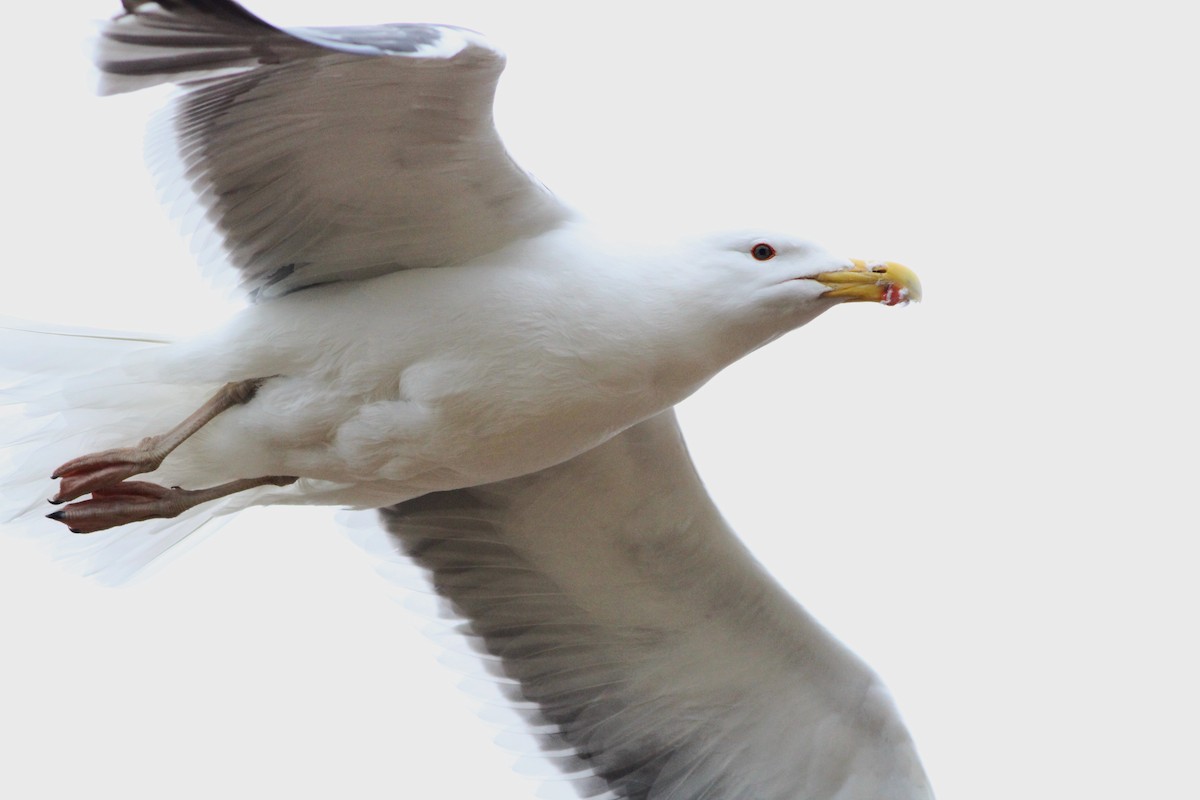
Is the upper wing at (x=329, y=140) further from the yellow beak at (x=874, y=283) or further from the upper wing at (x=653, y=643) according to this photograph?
the upper wing at (x=653, y=643)

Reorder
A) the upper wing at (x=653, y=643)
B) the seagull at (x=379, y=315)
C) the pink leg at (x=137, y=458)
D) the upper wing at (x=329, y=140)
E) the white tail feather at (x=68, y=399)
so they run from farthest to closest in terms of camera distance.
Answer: the upper wing at (x=653, y=643) < the white tail feather at (x=68, y=399) < the pink leg at (x=137, y=458) < the seagull at (x=379, y=315) < the upper wing at (x=329, y=140)

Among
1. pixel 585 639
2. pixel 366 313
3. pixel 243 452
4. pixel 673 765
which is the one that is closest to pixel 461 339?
pixel 366 313

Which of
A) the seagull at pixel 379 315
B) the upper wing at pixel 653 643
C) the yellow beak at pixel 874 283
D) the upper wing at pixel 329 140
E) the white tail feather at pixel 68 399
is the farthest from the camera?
the upper wing at pixel 653 643

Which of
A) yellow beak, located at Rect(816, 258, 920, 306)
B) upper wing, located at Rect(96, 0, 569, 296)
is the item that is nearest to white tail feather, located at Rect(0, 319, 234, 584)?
upper wing, located at Rect(96, 0, 569, 296)

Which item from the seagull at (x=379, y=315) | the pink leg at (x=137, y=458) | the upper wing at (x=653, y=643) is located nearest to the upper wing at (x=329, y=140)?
the seagull at (x=379, y=315)

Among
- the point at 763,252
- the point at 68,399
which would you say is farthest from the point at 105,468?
the point at 763,252

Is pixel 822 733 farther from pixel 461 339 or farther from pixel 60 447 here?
pixel 60 447
